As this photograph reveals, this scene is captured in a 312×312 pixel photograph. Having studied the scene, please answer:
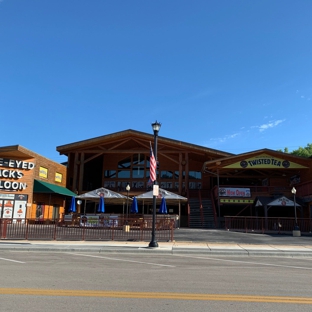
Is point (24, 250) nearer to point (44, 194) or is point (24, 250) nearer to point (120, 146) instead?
point (44, 194)

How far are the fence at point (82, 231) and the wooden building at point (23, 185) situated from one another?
32.1ft

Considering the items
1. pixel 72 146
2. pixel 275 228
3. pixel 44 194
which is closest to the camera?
pixel 275 228

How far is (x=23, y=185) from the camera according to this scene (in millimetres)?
29641

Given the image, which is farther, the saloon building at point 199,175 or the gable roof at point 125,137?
the gable roof at point 125,137

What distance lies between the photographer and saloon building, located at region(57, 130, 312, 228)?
3089 centimetres

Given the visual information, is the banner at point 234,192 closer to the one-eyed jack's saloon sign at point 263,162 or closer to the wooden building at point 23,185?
the one-eyed jack's saloon sign at point 263,162

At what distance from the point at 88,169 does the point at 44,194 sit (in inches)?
385

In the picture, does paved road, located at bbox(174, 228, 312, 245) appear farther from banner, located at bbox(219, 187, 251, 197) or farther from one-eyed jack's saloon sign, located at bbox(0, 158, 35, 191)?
one-eyed jack's saloon sign, located at bbox(0, 158, 35, 191)

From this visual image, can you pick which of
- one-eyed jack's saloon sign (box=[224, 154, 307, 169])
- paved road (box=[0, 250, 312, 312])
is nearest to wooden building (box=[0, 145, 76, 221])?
one-eyed jack's saloon sign (box=[224, 154, 307, 169])

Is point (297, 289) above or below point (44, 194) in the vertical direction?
below

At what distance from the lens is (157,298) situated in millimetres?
6242

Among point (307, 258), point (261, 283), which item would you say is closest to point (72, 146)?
point (307, 258)

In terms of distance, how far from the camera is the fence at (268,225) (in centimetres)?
2450

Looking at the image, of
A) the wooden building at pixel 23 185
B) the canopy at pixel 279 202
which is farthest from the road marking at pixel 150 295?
the wooden building at pixel 23 185
